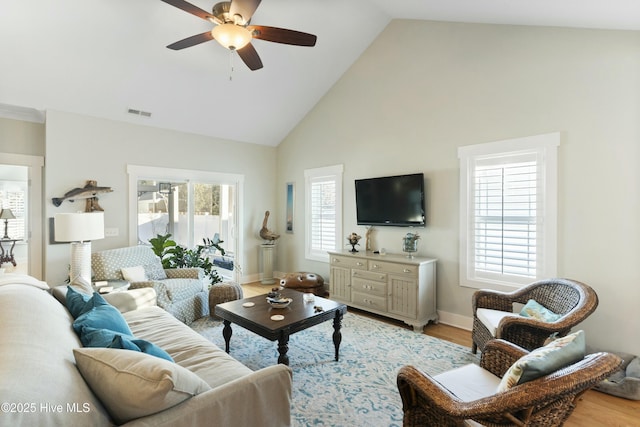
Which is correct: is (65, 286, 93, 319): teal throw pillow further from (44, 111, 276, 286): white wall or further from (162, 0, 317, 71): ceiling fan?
(44, 111, 276, 286): white wall

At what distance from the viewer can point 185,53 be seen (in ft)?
13.1

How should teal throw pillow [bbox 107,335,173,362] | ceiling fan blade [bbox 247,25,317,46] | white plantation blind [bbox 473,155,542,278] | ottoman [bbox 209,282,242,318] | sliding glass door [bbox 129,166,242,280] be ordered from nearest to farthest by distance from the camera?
teal throw pillow [bbox 107,335,173,362] → ceiling fan blade [bbox 247,25,317,46] → white plantation blind [bbox 473,155,542,278] → ottoman [bbox 209,282,242,318] → sliding glass door [bbox 129,166,242,280]

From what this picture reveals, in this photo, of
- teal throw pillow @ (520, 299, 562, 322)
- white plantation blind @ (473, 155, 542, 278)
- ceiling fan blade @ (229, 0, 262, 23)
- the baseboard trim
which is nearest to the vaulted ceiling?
ceiling fan blade @ (229, 0, 262, 23)

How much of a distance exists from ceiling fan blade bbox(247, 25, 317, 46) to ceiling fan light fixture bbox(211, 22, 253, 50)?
3.2 inches

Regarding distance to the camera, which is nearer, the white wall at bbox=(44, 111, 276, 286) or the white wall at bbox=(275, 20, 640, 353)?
the white wall at bbox=(275, 20, 640, 353)

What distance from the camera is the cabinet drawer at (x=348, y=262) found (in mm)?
4265

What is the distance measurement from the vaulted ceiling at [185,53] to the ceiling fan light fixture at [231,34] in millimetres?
1137

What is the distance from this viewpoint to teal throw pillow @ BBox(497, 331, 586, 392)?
4.08 ft

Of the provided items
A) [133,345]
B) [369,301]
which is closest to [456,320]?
[369,301]

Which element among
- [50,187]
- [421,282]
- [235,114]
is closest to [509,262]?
[421,282]

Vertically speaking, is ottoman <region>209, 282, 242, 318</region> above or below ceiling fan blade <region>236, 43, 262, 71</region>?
below

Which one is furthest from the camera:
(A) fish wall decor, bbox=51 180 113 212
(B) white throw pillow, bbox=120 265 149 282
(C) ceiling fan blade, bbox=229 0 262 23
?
(A) fish wall decor, bbox=51 180 113 212

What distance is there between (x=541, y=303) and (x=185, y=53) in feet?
16.1

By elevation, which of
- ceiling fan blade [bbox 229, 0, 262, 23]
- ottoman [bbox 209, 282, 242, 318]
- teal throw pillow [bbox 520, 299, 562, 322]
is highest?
ceiling fan blade [bbox 229, 0, 262, 23]
